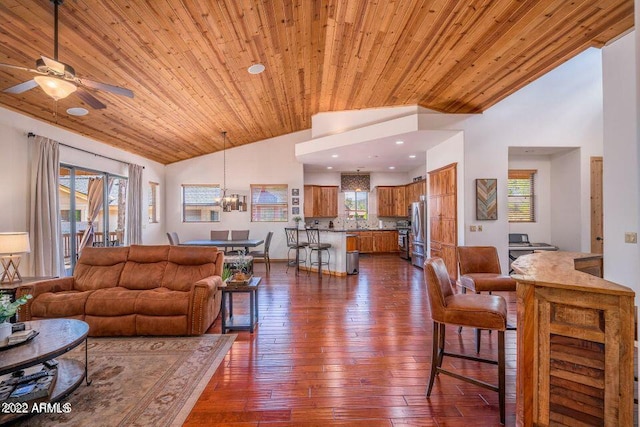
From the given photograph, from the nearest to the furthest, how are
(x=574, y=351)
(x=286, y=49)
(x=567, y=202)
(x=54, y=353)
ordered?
(x=574, y=351) → (x=54, y=353) → (x=286, y=49) → (x=567, y=202)

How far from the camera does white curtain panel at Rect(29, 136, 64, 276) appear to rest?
4031 millimetres

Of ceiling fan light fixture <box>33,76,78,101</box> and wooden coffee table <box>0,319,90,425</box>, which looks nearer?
wooden coffee table <box>0,319,90,425</box>

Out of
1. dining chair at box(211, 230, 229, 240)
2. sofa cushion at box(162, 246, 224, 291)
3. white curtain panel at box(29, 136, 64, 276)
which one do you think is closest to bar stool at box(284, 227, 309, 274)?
dining chair at box(211, 230, 229, 240)

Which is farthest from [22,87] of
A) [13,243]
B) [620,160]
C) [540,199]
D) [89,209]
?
[540,199]

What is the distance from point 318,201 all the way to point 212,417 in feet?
26.6

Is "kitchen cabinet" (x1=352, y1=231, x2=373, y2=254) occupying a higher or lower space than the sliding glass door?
lower

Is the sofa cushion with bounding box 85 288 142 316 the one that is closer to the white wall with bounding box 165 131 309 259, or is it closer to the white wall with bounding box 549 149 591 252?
the white wall with bounding box 165 131 309 259

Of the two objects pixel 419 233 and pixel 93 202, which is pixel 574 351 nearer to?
pixel 419 233

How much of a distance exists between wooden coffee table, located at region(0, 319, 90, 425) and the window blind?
7.16 meters

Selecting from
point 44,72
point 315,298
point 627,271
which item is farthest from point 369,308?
point 44,72

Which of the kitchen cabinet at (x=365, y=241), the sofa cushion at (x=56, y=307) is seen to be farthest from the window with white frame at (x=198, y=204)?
the sofa cushion at (x=56, y=307)

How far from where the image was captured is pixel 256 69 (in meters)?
4.36

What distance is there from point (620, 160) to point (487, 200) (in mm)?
1864

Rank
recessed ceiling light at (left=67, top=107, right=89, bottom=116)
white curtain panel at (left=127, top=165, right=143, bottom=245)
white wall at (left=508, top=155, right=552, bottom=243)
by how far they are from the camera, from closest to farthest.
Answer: recessed ceiling light at (left=67, top=107, right=89, bottom=116) < white wall at (left=508, top=155, right=552, bottom=243) < white curtain panel at (left=127, top=165, right=143, bottom=245)
